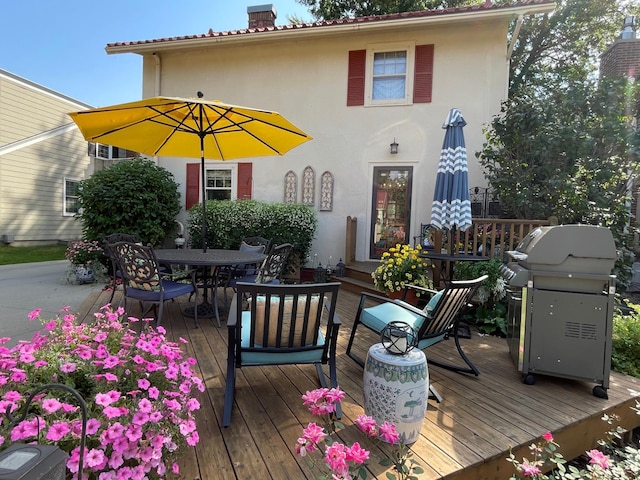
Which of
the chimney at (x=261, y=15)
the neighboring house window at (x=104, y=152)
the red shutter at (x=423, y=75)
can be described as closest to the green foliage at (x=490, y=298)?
the red shutter at (x=423, y=75)

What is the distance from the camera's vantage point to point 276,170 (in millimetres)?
7637

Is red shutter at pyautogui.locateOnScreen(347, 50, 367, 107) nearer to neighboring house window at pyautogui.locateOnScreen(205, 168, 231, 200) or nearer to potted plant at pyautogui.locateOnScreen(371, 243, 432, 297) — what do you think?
neighboring house window at pyautogui.locateOnScreen(205, 168, 231, 200)

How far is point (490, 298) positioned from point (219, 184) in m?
6.31

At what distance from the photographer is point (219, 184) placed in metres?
8.06

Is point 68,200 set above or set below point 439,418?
above

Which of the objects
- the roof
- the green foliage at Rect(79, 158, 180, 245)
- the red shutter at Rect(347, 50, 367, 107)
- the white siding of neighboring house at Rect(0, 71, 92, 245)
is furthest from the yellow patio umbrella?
the white siding of neighboring house at Rect(0, 71, 92, 245)

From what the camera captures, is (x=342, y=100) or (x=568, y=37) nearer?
(x=342, y=100)

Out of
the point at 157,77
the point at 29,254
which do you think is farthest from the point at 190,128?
the point at 29,254

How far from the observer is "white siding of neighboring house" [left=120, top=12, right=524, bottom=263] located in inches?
265

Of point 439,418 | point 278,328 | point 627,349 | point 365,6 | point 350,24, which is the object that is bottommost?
point 439,418

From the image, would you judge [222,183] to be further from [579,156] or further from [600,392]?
[600,392]

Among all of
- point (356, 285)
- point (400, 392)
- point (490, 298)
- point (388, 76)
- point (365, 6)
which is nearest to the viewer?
point (400, 392)

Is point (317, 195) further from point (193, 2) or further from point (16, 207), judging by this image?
point (16, 207)

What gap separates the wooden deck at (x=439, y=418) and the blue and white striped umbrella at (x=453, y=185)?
6.54 ft
